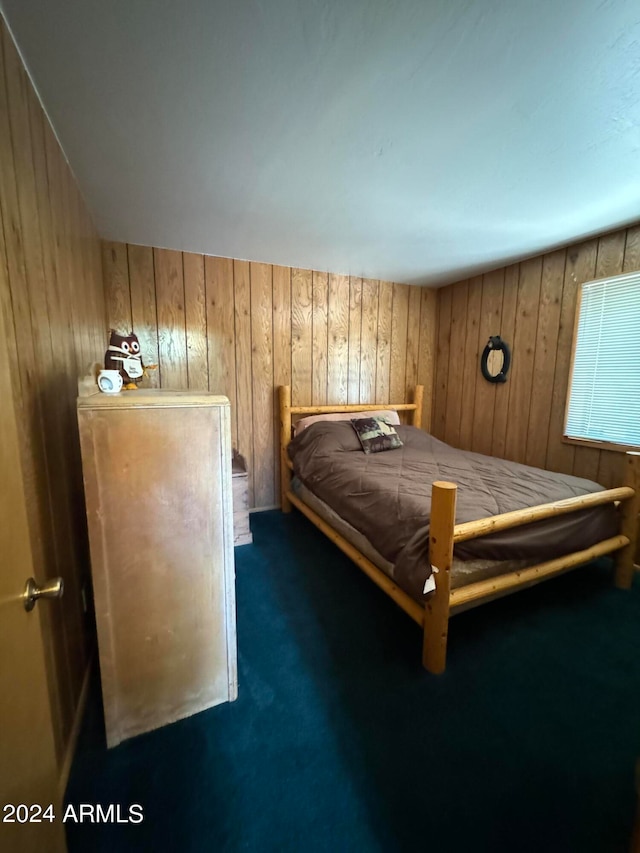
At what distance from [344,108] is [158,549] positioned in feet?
5.63

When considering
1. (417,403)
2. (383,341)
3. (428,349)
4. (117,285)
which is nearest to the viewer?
(117,285)

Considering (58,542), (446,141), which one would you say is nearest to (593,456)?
(446,141)

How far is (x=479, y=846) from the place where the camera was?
93 centimetres

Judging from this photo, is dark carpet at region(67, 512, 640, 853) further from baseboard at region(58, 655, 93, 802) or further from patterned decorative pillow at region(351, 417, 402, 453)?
patterned decorative pillow at region(351, 417, 402, 453)

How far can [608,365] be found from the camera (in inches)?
91.7

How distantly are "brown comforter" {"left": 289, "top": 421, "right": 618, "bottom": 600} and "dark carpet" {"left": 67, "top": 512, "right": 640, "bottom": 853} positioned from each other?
0.42 metres

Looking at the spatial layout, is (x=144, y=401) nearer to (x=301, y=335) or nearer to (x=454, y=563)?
(x=454, y=563)

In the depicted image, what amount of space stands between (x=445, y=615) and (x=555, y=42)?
1.96 meters

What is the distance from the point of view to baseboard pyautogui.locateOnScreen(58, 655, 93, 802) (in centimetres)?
105

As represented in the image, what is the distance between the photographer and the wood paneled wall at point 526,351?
7.91 feet

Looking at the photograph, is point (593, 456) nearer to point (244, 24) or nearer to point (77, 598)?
point (244, 24)

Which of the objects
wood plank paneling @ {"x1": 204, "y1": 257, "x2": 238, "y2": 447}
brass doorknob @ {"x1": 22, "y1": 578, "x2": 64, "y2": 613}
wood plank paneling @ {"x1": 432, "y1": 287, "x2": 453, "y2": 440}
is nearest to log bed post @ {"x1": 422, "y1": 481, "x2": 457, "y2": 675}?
brass doorknob @ {"x1": 22, "y1": 578, "x2": 64, "y2": 613}

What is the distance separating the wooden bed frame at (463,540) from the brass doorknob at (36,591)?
1.19 meters

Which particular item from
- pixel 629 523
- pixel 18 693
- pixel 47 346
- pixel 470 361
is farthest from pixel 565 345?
pixel 18 693
